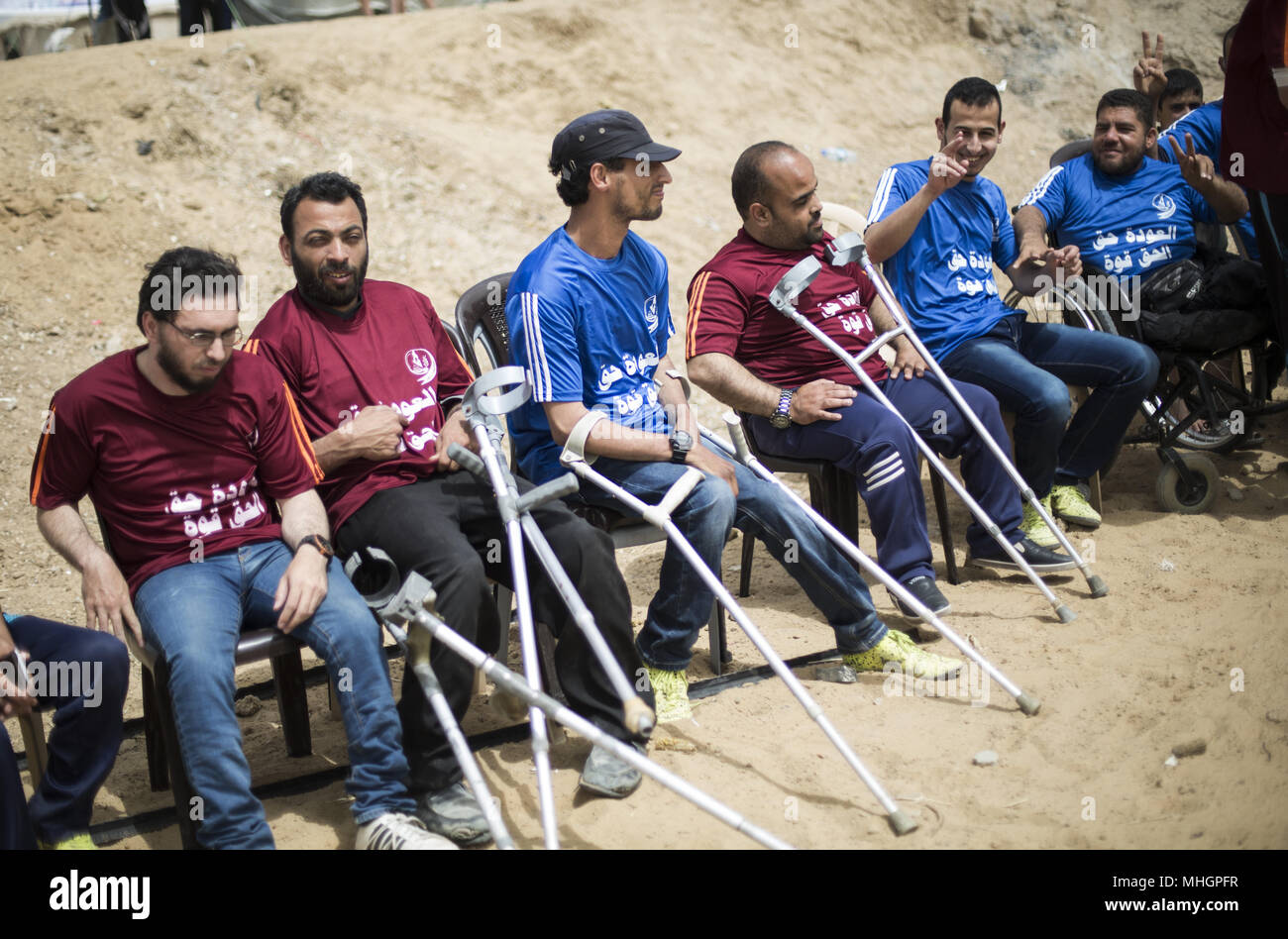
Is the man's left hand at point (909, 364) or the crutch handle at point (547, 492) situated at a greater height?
the man's left hand at point (909, 364)

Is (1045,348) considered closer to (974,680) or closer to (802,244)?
(802,244)

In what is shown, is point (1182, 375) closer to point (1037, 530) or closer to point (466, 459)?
point (1037, 530)

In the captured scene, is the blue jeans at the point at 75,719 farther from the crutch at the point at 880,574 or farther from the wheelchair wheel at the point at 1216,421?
the wheelchair wheel at the point at 1216,421

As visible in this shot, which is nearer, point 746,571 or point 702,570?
point 702,570

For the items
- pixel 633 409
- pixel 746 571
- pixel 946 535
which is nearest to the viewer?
pixel 633 409

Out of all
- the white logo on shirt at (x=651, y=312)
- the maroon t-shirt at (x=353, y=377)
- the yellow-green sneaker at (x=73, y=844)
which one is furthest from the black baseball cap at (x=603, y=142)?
the yellow-green sneaker at (x=73, y=844)

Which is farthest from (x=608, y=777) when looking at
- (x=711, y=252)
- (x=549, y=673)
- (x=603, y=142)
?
(x=711, y=252)

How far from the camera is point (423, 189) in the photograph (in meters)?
9.10

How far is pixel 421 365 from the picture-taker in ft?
12.9

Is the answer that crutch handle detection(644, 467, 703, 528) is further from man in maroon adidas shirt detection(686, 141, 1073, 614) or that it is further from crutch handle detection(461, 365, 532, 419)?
man in maroon adidas shirt detection(686, 141, 1073, 614)

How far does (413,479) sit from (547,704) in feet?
4.13

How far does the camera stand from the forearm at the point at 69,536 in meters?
3.23

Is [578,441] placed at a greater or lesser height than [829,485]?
greater

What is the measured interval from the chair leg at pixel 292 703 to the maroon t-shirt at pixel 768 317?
1.83m
